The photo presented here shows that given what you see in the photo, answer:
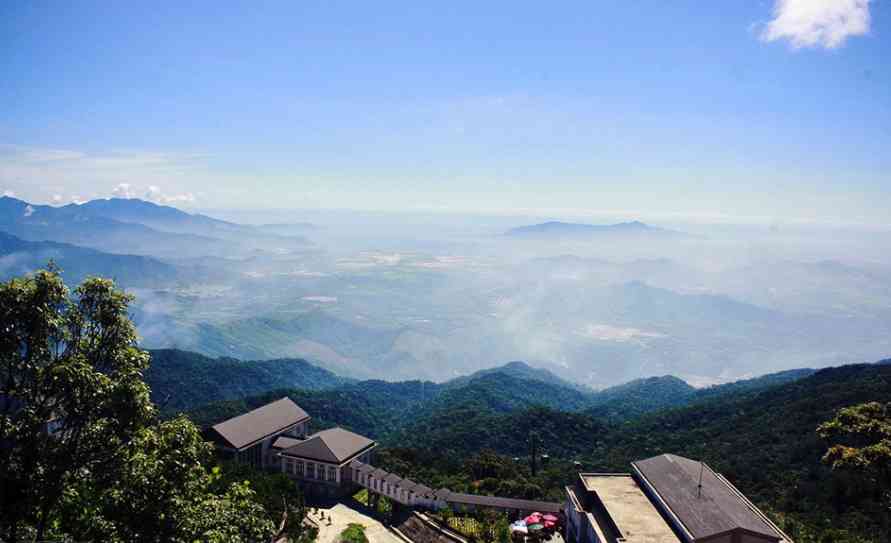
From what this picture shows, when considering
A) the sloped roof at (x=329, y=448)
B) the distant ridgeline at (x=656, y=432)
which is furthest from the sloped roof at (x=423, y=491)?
the distant ridgeline at (x=656, y=432)

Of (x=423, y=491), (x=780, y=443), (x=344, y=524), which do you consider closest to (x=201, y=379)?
(x=344, y=524)

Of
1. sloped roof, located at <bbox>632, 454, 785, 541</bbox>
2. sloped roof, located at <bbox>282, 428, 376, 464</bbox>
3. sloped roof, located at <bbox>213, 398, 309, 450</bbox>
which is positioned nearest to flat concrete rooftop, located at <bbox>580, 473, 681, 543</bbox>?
sloped roof, located at <bbox>632, 454, 785, 541</bbox>

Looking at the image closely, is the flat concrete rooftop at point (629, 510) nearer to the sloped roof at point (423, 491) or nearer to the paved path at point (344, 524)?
the sloped roof at point (423, 491)

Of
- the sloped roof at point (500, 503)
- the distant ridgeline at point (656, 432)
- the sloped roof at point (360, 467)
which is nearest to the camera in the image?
the sloped roof at point (500, 503)

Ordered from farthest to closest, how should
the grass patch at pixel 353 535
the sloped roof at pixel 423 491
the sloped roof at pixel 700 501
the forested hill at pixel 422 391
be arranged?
the forested hill at pixel 422 391 → the sloped roof at pixel 423 491 → the grass patch at pixel 353 535 → the sloped roof at pixel 700 501

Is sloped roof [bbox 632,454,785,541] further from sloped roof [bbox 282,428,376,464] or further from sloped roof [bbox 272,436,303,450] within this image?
sloped roof [bbox 272,436,303,450]
